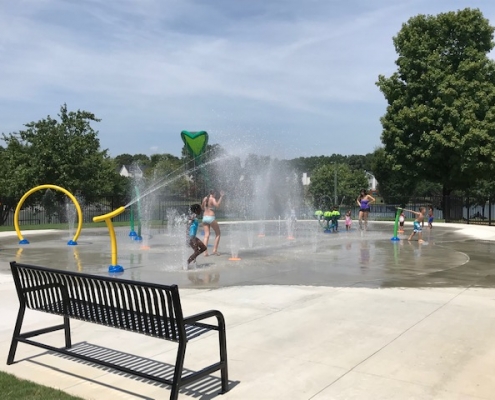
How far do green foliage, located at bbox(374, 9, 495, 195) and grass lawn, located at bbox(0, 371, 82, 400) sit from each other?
1114 inches

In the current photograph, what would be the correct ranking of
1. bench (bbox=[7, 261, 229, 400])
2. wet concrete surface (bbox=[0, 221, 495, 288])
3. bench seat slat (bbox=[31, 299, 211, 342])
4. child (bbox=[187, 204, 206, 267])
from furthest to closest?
child (bbox=[187, 204, 206, 267]), wet concrete surface (bbox=[0, 221, 495, 288]), bench seat slat (bbox=[31, 299, 211, 342]), bench (bbox=[7, 261, 229, 400])

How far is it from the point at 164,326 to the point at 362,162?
357 feet

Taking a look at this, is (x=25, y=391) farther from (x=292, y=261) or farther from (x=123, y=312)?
(x=292, y=261)

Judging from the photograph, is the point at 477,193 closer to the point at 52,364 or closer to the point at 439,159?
the point at 439,159

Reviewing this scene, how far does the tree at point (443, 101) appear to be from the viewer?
28859mm

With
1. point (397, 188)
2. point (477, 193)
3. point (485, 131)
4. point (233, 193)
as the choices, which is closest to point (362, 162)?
point (397, 188)

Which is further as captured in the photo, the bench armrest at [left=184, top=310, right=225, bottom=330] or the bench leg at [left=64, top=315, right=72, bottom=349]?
the bench leg at [left=64, top=315, right=72, bottom=349]

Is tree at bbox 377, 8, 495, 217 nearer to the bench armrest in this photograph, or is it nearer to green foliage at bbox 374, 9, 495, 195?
green foliage at bbox 374, 9, 495, 195

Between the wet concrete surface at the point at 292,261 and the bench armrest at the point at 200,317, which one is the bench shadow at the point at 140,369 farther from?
the wet concrete surface at the point at 292,261

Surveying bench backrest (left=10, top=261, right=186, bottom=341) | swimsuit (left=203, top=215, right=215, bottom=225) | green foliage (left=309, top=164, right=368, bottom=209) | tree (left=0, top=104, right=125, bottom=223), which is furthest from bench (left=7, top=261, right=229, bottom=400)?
green foliage (left=309, top=164, right=368, bottom=209)

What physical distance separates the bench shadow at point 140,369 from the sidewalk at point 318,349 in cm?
2

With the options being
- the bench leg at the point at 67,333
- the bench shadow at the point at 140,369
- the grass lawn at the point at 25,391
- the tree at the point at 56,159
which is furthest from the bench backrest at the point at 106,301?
the tree at the point at 56,159

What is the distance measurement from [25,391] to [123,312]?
97 centimetres

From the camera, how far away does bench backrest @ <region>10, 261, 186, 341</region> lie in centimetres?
397
